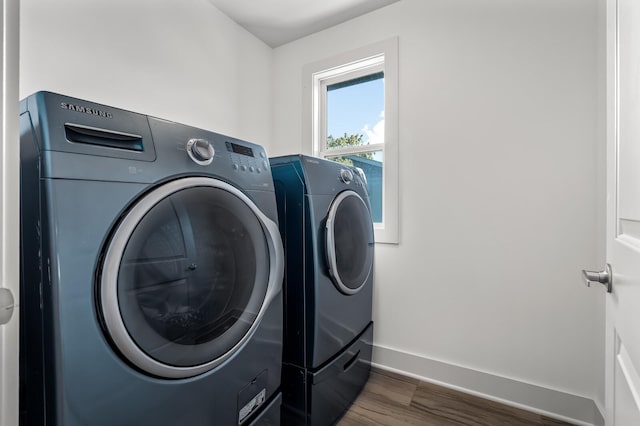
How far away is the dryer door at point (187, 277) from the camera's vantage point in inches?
24.4

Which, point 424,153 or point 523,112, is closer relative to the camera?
point 523,112

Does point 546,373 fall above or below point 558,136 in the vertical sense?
below

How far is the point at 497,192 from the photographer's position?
57.9 inches

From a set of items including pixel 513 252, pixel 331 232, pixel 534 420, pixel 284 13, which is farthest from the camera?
pixel 284 13

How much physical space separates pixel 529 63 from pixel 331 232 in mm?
1332

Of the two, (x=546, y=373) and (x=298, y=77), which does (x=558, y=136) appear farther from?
(x=298, y=77)

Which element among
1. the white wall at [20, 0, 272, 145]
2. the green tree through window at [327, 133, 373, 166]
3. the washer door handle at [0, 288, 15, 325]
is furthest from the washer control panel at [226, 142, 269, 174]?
the green tree through window at [327, 133, 373, 166]

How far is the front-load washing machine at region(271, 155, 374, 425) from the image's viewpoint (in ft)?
3.80

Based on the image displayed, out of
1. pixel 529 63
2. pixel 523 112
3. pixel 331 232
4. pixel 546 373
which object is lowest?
pixel 546 373

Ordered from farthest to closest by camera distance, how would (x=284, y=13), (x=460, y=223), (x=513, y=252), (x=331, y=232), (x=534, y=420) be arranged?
(x=284, y=13) → (x=460, y=223) → (x=513, y=252) → (x=534, y=420) → (x=331, y=232)

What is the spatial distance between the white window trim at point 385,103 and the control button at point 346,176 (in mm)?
417

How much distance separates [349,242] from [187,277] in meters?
0.84

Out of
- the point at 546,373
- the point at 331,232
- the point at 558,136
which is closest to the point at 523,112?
the point at 558,136

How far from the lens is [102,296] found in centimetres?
58
